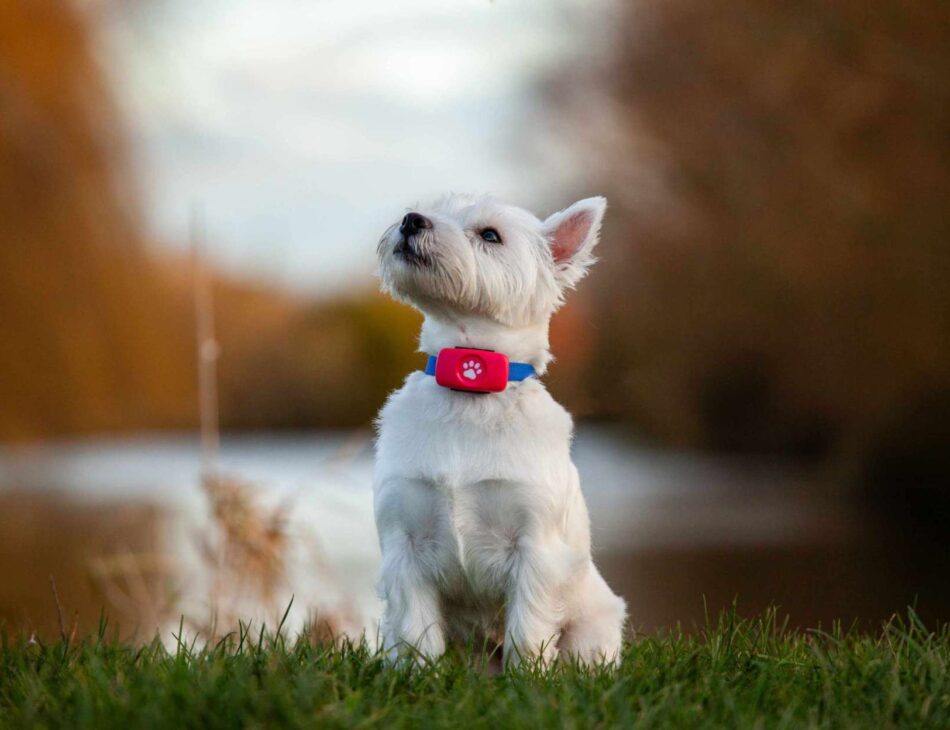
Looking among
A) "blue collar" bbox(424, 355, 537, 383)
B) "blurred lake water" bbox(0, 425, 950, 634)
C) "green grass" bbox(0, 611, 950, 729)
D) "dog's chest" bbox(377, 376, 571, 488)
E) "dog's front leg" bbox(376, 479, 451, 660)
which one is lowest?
"blurred lake water" bbox(0, 425, 950, 634)

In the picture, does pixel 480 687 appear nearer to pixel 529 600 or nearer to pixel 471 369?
pixel 529 600

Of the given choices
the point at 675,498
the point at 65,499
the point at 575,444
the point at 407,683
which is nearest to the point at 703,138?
the point at 675,498

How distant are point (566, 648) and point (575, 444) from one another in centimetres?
66

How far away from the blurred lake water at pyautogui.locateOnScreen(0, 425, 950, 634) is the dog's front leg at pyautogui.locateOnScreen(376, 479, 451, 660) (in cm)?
37

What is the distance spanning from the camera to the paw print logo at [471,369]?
3.42 metres

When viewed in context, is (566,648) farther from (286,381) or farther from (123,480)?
(286,381)

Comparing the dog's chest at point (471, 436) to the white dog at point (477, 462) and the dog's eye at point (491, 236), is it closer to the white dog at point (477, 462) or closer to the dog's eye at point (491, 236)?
the white dog at point (477, 462)

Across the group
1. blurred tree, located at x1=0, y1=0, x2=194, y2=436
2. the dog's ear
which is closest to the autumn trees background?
blurred tree, located at x1=0, y1=0, x2=194, y2=436

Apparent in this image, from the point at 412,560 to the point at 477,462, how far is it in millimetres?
360

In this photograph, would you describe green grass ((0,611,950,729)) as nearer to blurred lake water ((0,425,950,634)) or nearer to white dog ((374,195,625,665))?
white dog ((374,195,625,665))

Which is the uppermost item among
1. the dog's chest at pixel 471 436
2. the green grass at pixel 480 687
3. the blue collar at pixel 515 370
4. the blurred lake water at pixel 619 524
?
the blue collar at pixel 515 370

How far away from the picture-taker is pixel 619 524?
504 inches

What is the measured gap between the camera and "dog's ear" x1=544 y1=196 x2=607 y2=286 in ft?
12.1

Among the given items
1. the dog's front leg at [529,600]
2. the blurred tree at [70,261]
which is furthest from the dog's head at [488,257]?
the blurred tree at [70,261]
